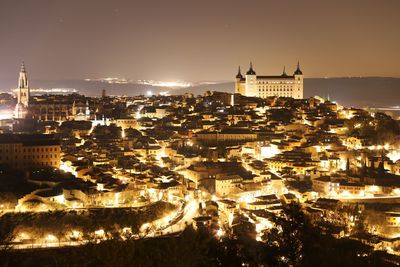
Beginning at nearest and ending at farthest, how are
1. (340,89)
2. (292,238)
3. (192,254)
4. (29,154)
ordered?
1. (192,254)
2. (292,238)
3. (29,154)
4. (340,89)

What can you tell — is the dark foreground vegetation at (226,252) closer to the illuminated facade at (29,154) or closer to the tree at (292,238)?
the tree at (292,238)

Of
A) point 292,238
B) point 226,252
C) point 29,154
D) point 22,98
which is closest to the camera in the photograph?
point 226,252

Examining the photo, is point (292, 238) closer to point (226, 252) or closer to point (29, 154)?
point (226, 252)

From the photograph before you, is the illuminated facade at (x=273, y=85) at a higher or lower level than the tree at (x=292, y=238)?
higher

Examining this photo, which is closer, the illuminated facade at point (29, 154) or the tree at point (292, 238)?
the tree at point (292, 238)

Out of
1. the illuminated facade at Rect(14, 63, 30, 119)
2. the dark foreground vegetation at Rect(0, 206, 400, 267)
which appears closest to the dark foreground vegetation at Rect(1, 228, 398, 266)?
the dark foreground vegetation at Rect(0, 206, 400, 267)

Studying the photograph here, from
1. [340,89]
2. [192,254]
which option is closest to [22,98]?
[192,254]

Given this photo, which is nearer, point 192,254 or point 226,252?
point 192,254

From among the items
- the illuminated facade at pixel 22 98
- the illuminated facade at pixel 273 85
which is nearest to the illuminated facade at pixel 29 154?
the illuminated facade at pixel 22 98

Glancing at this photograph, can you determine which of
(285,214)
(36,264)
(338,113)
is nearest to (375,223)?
(285,214)
